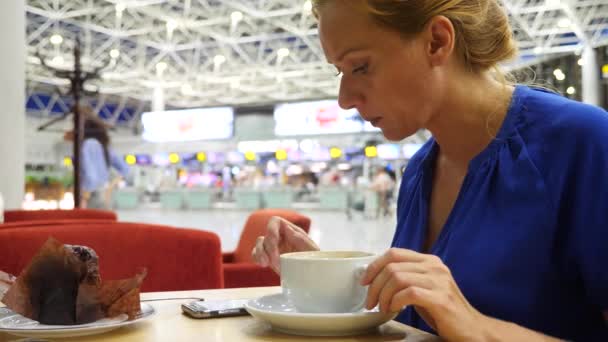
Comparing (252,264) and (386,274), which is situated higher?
(386,274)

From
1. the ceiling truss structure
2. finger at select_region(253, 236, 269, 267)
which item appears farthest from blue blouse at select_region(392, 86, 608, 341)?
the ceiling truss structure

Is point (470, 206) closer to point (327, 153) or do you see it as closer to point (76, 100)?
point (76, 100)

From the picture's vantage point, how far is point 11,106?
561 cm

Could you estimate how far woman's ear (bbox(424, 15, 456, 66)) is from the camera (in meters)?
1.09

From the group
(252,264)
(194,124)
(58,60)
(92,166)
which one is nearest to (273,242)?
(252,264)

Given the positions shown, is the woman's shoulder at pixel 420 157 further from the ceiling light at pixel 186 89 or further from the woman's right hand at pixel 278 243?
the ceiling light at pixel 186 89

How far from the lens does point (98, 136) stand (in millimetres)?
6863

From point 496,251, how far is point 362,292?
24 cm

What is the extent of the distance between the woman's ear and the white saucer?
46cm

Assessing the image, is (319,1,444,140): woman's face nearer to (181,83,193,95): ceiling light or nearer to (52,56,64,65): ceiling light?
(52,56,64,65): ceiling light

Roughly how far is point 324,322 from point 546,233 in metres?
0.38

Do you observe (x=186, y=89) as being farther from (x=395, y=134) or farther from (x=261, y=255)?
(x=395, y=134)

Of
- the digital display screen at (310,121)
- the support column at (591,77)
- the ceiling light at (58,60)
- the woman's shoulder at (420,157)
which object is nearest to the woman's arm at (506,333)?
the woman's shoulder at (420,157)

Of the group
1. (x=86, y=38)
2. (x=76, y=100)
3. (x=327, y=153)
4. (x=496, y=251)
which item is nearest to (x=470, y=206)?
(x=496, y=251)
